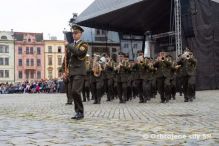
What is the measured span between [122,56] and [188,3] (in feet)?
39.8

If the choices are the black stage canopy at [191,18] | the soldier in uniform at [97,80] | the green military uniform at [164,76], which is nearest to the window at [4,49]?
the black stage canopy at [191,18]

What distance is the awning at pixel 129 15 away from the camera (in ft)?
96.2

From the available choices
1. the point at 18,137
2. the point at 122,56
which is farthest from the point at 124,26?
the point at 18,137

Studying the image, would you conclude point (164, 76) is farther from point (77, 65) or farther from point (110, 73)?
point (77, 65)

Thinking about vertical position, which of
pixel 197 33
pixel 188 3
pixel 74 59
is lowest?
pixel 74 59

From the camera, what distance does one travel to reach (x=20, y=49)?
340ft

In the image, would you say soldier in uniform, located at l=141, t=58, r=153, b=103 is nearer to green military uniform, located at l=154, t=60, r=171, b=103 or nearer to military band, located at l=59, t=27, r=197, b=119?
military band, located at l=59, t=27, r=197, b=119

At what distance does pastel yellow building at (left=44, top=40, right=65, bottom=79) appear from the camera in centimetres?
10450

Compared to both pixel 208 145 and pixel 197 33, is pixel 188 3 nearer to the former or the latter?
pixel 197 33

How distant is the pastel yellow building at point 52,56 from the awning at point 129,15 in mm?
69214

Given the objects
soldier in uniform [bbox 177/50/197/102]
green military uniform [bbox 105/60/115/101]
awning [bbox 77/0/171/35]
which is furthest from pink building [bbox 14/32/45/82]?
soldier in uniform [bbox 177/50/197/102]

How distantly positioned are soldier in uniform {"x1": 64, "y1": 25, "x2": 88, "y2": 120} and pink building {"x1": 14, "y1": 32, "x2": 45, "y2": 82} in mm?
95300

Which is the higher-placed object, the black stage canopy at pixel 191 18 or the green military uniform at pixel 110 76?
the black stage canopy at pixel 191 18

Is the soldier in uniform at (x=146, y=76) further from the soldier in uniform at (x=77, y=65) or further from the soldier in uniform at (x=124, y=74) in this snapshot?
the soldier in uniform at (x=77, y=65)
